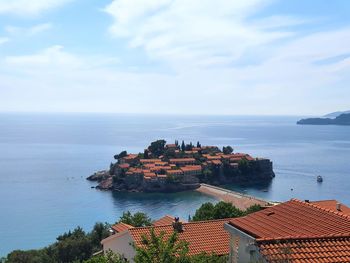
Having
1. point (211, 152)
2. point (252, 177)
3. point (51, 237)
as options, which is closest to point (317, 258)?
point (51, 237)

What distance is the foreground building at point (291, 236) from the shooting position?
287 inches

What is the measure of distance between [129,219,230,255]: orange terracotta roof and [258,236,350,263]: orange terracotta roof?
21.5 feet

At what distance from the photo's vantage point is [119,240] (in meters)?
16.2

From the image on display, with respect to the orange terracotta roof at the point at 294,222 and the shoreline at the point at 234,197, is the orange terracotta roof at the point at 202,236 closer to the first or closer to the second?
the orange terracotta roof at the point at 294,222

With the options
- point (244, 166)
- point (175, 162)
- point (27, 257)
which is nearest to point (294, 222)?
point (27, 257)

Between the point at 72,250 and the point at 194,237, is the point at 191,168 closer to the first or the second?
the point at 72,250

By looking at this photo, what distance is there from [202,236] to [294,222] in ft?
20.3

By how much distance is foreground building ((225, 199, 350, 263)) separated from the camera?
23.9ft

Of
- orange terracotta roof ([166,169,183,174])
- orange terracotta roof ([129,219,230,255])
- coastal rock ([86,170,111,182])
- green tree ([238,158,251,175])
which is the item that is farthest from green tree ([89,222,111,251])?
green tree ([238,158,251,175])

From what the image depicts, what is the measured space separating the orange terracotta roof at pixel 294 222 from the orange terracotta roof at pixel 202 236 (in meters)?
4.26

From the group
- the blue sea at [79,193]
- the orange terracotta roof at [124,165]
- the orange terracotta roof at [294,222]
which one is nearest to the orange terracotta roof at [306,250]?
the orange terracotta roof at [294,222]

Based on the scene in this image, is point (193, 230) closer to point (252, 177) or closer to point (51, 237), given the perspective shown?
point (51, 237)

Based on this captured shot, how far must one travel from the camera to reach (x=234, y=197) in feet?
220

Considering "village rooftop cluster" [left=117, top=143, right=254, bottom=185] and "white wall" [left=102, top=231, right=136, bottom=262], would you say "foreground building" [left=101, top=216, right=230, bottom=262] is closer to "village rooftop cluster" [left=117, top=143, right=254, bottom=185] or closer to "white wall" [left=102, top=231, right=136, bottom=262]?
"white wall" [left=102, top=231, right=136, bottom=262]
